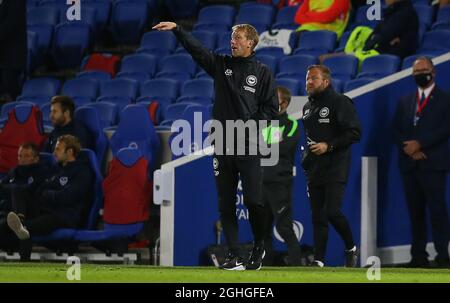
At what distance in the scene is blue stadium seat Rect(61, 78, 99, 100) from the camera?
51.1ft

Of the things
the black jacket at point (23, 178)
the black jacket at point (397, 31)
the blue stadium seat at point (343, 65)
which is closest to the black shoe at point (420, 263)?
the blue stadium seat at point (343, 65)

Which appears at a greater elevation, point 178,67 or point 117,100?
point 178,67

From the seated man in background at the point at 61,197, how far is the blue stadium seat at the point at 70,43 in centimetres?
442

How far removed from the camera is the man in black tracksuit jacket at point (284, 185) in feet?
36.8

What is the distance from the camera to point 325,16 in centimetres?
1509

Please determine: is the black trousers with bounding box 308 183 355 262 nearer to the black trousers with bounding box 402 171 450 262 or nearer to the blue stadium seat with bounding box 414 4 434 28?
the black trousers with bounding box 402 171 450 262

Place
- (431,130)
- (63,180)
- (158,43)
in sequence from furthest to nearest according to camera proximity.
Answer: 1. (158,43)
2. (63,180)
3. (431,130)

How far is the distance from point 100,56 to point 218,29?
1.65 meters

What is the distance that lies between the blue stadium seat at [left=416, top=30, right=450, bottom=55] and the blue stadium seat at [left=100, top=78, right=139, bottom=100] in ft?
11.8

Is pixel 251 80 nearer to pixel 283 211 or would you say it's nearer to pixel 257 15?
pixel 283 211

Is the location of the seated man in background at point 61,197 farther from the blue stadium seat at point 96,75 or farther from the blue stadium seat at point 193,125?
the blue stadium seat at point 96,75

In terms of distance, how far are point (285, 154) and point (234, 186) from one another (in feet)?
9.29

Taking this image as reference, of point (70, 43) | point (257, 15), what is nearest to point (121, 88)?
point (70, 43)

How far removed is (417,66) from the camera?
11.4m
